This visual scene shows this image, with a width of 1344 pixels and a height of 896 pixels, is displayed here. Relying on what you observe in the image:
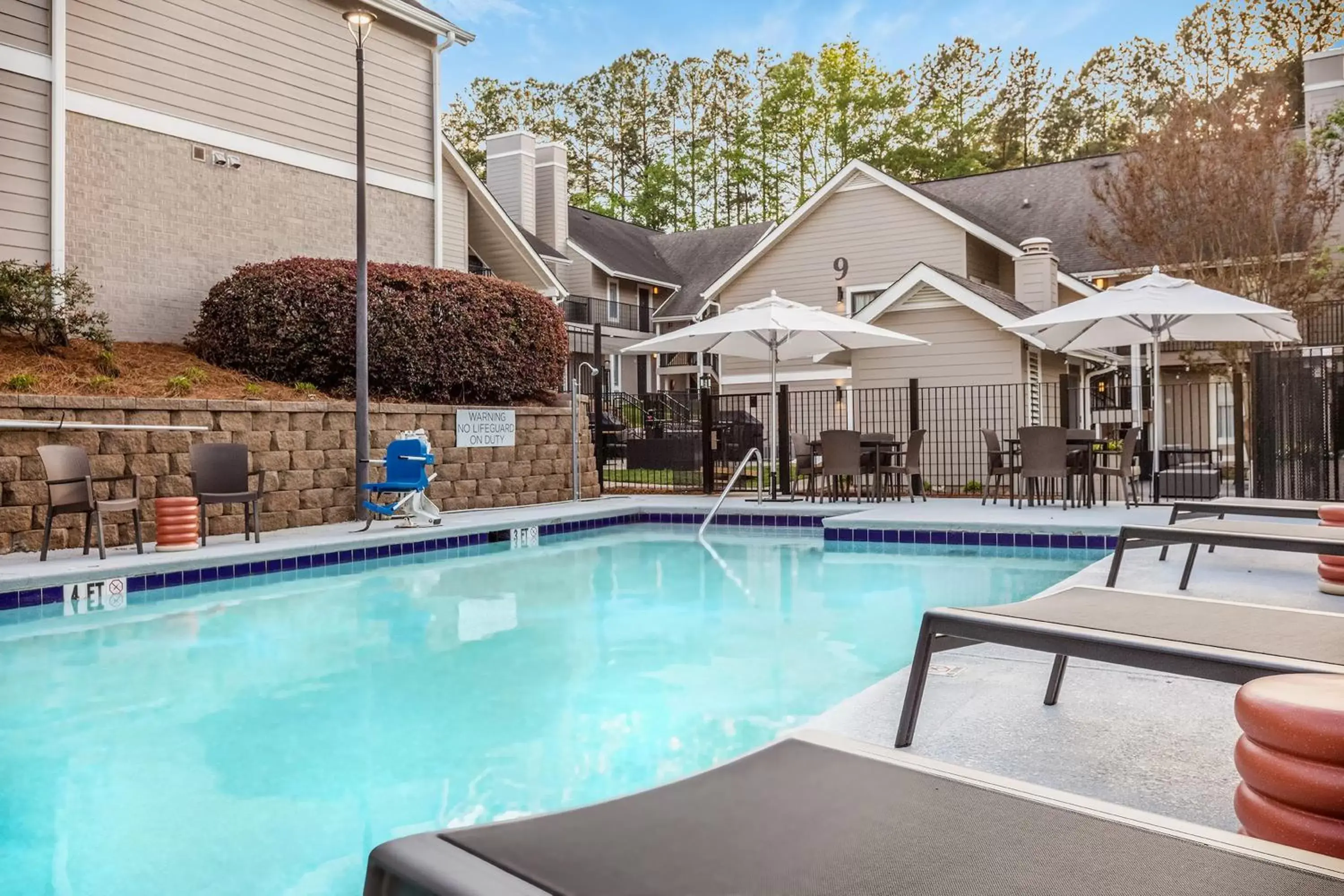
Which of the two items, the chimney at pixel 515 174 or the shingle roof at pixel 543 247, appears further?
the chimney at pixel 515 174

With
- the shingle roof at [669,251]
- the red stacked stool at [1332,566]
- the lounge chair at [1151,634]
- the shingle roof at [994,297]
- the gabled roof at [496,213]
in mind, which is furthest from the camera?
the shingle roof at [669,251]

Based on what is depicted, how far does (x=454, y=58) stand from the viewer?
38.9m

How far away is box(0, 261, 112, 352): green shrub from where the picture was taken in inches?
369

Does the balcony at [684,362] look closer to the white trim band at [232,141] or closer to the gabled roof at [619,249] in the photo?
the gabled roof at [619,249]

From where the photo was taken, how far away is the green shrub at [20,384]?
8320 millimetres

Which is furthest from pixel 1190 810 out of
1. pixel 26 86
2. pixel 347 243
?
pixel 347 243

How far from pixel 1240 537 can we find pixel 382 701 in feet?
12.7

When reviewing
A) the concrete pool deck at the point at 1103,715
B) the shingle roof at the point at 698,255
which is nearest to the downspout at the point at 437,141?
the concrete pool deck at the point at 1103,715

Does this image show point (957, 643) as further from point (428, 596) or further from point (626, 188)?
point (626, 188)

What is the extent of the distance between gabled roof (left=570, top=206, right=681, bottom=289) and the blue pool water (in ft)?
68.3

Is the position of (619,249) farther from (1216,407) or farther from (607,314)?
(1216,407)

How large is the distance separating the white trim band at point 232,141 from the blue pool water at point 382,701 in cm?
722

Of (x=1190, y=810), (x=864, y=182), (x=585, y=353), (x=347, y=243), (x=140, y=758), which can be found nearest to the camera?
(x=1190, y=810)

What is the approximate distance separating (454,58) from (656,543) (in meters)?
34.5
